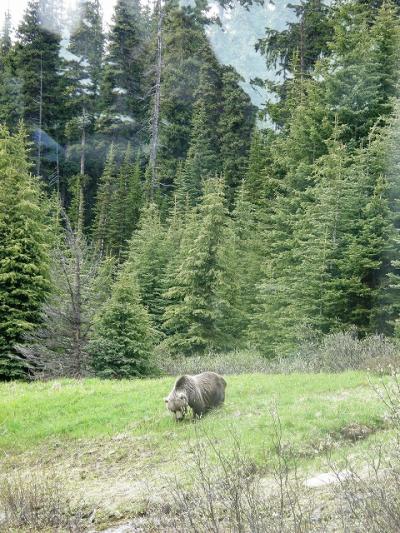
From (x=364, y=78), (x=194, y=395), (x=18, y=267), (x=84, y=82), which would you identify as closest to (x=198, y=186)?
(x=84, y=82)

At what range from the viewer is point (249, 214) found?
108 ft

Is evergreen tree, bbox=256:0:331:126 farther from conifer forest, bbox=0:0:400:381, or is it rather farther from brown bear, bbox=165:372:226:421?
brown bear, bbox=165:372:226:421

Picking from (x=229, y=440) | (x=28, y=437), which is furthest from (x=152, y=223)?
(x=229, y=440)

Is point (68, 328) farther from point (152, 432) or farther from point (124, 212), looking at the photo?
point (124, 212)

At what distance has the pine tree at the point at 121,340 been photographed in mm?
18141

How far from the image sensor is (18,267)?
69.3 ft

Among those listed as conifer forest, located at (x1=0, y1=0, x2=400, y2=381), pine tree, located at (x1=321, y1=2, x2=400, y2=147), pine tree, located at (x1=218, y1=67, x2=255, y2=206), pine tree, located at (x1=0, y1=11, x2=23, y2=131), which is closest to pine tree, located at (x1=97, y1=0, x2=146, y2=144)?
conifer forest, located at (x1=0, y1=0, x2=400, y2=381)

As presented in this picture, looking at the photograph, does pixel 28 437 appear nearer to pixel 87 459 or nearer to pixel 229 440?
pixel 87 459

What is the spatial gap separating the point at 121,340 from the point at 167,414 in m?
7.80

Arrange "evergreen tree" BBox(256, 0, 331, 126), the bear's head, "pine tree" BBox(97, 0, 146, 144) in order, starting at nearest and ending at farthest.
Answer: the bear's head → "evergreen tree" BBox(256, 0, 331, 126) → "pine tree" BBox(97, 0, 146, 144)

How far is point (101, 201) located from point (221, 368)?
3312cm

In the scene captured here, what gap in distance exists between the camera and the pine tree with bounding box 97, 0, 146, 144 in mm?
51531

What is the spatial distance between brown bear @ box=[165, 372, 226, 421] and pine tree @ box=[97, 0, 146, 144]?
140 feet

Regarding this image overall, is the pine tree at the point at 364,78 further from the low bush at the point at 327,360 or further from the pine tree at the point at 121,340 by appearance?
the pine tree at the point at 121,340
